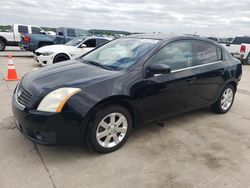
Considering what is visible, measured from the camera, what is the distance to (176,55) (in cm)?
395

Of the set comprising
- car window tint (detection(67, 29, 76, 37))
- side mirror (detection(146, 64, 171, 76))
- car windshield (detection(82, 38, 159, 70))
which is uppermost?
car window tint (detection(67, 29, 76, 37))

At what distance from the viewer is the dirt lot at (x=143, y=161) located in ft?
9.00

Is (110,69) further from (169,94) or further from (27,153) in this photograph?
(27,153)

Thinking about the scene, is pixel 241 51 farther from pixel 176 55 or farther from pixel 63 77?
pixel 63 77

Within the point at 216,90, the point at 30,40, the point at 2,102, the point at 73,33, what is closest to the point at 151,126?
the point at 216,90

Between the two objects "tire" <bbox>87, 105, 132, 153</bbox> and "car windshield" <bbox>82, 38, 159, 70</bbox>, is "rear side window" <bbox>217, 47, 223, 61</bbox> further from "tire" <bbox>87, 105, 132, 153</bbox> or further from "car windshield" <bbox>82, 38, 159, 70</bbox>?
"tire" <bbox>87, 105, 132, 153</bbox>

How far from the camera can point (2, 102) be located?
5.17 meters

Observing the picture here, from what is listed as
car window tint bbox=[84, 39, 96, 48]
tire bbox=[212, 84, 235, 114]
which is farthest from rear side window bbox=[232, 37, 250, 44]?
tire bbox=[212, 84, 235, 114]

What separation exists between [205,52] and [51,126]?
9.93 feet

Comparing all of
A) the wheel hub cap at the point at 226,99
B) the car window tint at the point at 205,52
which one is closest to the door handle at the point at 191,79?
the car window tint at the point at 205,52

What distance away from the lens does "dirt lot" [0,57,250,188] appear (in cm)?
274

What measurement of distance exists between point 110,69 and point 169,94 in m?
1.00

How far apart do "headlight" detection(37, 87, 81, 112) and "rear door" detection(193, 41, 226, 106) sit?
2218mm

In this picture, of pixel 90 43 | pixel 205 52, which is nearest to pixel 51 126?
pixel 205 52
